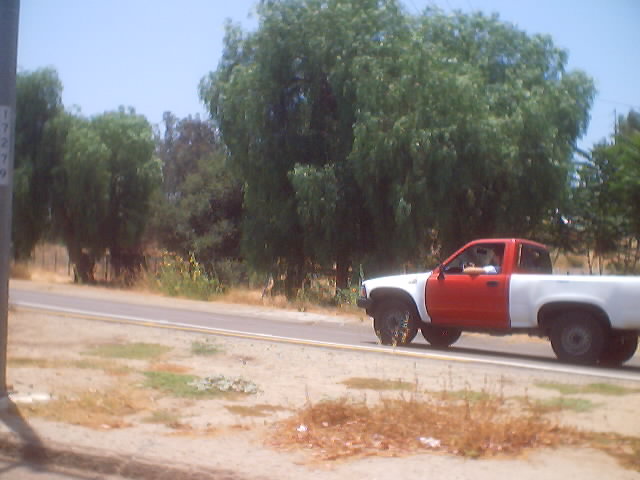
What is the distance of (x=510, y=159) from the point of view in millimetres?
25891

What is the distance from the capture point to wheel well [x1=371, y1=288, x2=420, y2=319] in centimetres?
1506

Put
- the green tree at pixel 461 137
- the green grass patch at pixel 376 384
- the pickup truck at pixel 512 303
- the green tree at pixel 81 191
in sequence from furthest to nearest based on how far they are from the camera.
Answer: the green tree at pixel 81 191 → the green tree at pixel 461 137 → the pickup truck at pixel 512 303 → the green grass patch at pixel 376 384

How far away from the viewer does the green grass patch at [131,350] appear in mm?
12086

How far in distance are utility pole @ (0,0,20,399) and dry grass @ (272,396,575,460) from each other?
3232 mm

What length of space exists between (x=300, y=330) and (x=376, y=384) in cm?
748

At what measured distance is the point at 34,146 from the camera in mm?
36062

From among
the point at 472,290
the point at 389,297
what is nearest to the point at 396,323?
the point at 389,297

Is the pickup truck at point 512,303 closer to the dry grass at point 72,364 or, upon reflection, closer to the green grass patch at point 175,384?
the green grass patch at point 175,384

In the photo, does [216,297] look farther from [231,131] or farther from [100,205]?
[100,205]

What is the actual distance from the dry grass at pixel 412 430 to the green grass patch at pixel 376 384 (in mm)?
1398

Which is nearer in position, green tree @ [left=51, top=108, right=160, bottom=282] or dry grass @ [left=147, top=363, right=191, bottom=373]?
dry grass @ [left=147, top=363, right=191, bottom=373]

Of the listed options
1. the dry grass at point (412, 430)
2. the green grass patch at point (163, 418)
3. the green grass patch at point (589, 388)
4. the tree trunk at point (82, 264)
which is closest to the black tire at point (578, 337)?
the green grass patch at point (589, 388)

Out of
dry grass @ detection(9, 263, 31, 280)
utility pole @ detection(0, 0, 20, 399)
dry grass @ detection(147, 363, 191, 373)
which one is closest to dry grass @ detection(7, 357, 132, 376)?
dry grass @ detection(147, 363, 191, 373)

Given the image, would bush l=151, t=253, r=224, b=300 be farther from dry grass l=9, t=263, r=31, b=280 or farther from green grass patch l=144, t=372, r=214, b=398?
green grass patch l=144, t=372, r=214, b=398
